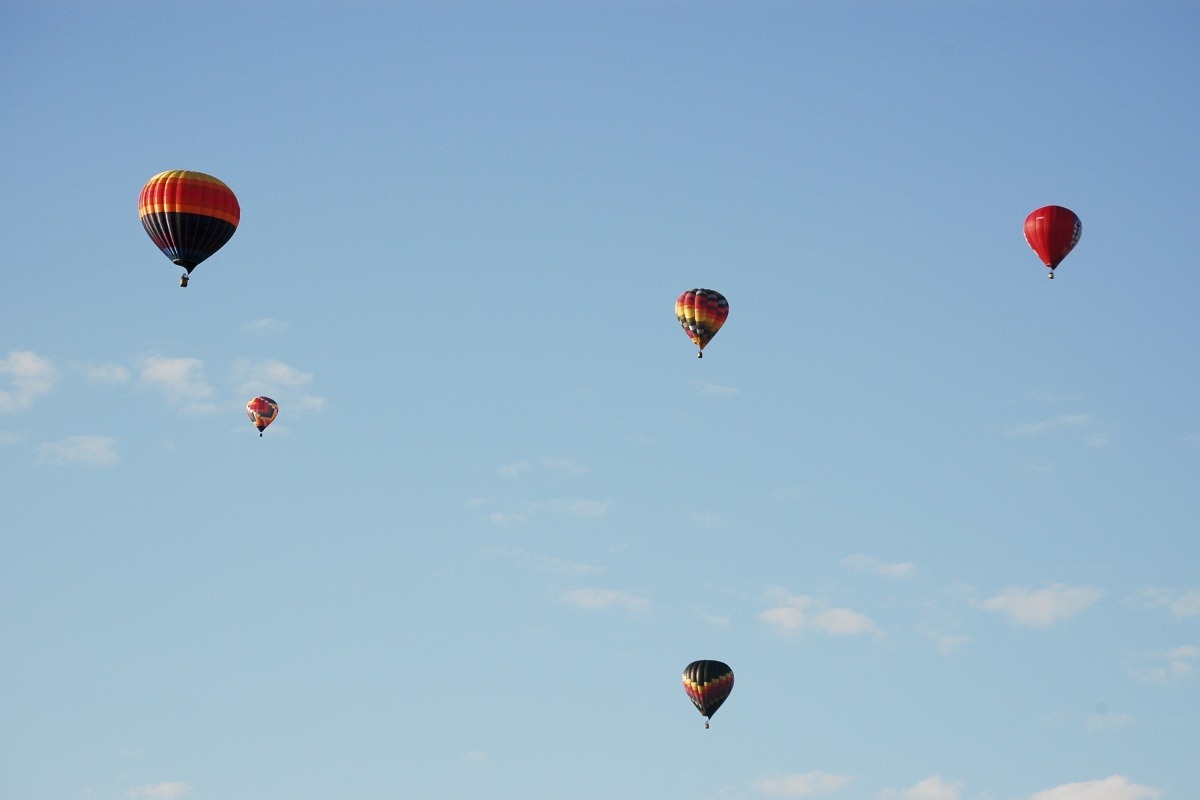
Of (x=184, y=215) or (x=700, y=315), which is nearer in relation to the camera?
(x=184, y=215)

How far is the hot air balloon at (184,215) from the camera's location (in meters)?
83.8

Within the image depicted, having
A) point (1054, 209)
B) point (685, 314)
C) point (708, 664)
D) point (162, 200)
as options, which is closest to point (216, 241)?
point (162, 200)

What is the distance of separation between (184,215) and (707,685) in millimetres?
31723

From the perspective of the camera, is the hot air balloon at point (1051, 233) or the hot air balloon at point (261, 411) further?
the hot air balloon at point (261, 411)

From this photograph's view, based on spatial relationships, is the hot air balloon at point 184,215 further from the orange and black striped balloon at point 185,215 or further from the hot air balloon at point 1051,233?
the hot air balloon at point 1051,233

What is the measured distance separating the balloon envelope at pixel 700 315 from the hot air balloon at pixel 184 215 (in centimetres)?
2166

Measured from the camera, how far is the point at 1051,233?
9262 centimetres

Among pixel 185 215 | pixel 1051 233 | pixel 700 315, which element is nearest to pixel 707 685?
pixel 700 315

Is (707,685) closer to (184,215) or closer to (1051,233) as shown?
(1051,233)

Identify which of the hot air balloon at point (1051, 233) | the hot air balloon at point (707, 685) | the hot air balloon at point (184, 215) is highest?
the hot air balloon at point (1051, 233)

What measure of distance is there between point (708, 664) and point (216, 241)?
29948 millimetres

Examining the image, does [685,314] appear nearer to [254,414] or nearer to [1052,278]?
[1052,278]

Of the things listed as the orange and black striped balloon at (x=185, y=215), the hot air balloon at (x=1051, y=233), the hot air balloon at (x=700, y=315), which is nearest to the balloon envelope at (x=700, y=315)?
the hot air balloon at (x=700, y=315)

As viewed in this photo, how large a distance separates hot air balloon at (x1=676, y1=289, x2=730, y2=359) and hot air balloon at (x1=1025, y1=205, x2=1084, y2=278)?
14059 millimetres
